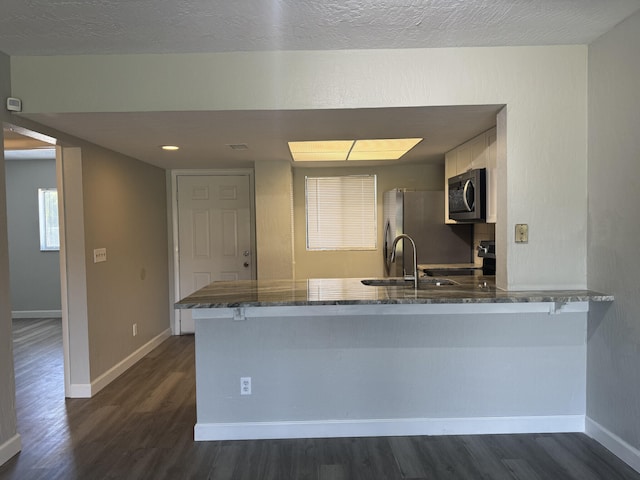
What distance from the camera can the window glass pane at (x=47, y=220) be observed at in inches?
244

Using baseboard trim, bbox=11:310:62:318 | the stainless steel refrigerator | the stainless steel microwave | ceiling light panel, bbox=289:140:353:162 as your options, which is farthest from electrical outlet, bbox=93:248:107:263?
baseboard trim, bbox=11:310:62:318

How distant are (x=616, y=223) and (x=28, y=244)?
702 centimetres

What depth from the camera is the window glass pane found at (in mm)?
6195

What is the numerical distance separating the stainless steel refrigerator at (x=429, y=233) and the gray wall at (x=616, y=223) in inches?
75.1

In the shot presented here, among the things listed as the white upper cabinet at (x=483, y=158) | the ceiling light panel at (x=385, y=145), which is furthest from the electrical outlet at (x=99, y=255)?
the white upper cabinet at (x=483, y=158)

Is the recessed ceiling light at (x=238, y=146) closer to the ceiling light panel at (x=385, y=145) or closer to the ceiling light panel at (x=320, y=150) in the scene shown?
the ceiling light panel at (x=320, y=150)

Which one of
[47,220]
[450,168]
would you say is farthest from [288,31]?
[47,220]

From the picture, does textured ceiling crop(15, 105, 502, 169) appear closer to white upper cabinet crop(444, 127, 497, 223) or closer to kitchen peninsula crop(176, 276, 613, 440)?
white upper cabinet crop(444, 127, 497, 223)

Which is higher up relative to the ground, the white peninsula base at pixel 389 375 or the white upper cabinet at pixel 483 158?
the white upper cabinet at pixel 483 158

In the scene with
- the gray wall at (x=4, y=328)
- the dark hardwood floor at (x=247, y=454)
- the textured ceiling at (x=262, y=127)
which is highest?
the textured ceiling at (x=262, y=127)

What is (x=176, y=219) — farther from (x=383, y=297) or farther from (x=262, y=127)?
(x=383, y=297)

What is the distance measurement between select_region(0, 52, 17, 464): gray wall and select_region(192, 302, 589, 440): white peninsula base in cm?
105

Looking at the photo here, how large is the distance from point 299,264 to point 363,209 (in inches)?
41.0

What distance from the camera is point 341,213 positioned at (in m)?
5.26
